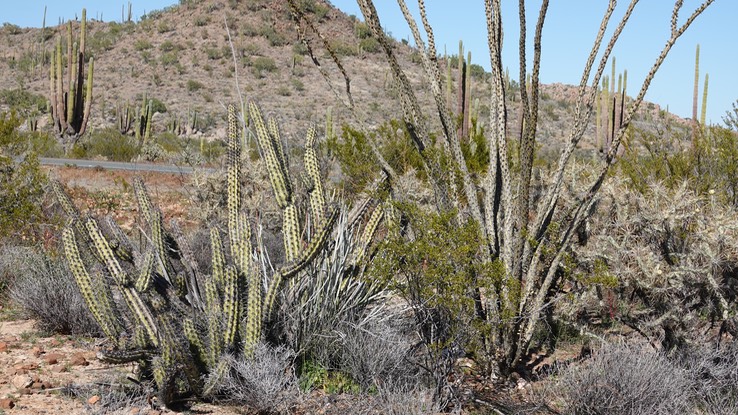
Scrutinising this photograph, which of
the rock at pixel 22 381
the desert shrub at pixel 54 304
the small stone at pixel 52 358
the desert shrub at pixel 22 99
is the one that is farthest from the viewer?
the desert shrub at pixel 22 99

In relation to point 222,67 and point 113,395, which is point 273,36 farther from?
point 113,395

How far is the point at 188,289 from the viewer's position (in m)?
6.43

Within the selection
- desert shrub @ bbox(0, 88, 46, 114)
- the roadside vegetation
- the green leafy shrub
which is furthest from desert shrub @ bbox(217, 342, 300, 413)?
the green leafy shrub

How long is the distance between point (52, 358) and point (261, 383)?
211cm

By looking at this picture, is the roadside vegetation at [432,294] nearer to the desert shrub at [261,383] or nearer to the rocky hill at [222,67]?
the desert shrub at [261,383]

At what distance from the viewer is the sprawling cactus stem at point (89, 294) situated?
5.91 m

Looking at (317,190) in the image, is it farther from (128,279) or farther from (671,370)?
(671,370)

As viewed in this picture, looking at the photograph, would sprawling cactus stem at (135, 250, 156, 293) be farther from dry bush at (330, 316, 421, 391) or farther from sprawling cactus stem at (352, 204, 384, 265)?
sprawling cactus stem at (352, 204, 384, 265)

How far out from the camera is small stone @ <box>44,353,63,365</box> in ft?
20.5

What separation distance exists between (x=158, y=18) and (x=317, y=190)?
208 feet

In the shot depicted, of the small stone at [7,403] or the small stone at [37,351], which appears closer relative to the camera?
the small stone at [7,403]

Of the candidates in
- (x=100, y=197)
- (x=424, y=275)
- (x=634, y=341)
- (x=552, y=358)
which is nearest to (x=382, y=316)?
(x=424, y=275)

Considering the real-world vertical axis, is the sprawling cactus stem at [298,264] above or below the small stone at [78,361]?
above

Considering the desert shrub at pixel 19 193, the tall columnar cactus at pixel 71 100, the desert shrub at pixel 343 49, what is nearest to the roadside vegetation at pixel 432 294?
the desert shrub at pixel 19 193
